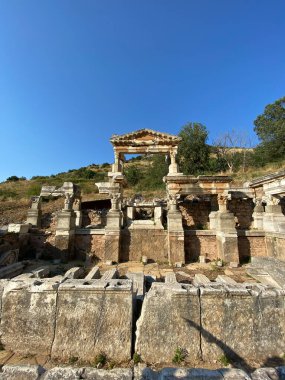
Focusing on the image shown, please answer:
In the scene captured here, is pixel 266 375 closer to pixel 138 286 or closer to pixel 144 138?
pixel 138 286

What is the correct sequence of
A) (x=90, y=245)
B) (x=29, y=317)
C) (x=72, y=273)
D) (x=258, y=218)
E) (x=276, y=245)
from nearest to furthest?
(x=29, y=317), (x=72, y=273), (x=276, y=245), (x=90, y=245), (x=258, y=218)

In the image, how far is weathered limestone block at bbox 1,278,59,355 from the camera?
2.86 m

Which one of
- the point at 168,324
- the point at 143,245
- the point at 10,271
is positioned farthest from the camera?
the point at 143,245

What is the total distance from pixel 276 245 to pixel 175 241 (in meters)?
3.83

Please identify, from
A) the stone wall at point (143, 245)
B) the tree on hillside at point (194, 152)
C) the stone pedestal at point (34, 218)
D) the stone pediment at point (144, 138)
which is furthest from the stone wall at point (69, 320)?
the tree on hillside at point (194, 152)

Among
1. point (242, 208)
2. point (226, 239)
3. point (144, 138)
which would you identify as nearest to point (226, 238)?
point (226, 239)

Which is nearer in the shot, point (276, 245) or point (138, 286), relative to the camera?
point (138, 286)

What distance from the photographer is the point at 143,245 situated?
8.55 meters

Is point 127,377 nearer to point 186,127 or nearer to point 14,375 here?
point 14,375

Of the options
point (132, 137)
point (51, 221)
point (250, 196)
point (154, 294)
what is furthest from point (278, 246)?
point (51, 221)

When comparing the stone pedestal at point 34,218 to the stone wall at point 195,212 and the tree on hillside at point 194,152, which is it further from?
the tree on hillside at point 194,152

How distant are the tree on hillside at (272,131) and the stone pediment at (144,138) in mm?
15437

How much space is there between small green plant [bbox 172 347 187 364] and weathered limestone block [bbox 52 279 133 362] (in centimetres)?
64

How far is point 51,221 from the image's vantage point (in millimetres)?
11570
